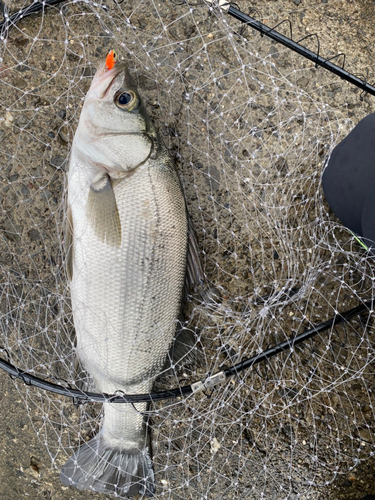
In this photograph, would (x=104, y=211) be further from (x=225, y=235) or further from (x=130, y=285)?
(x=225, y=235)

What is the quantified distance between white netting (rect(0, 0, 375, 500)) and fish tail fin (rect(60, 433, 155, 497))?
14cm

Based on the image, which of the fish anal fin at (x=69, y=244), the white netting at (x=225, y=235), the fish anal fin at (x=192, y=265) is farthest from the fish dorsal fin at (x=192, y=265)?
the fish anal fin at (x=69, y=244)

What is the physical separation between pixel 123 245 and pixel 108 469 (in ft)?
2.96

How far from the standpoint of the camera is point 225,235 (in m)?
1.62

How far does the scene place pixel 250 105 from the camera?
1.59m

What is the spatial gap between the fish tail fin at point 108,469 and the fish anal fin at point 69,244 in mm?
686

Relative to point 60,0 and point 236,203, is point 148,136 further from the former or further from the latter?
point 60,0

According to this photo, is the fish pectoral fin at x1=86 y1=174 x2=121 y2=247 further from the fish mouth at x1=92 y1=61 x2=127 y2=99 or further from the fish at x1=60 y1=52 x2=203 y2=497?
the fish mouth at x1=92 y1=61 x2=127 y2=99

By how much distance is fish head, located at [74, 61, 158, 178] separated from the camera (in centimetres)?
130

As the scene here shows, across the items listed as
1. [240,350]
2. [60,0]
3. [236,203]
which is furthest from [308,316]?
[60,0]

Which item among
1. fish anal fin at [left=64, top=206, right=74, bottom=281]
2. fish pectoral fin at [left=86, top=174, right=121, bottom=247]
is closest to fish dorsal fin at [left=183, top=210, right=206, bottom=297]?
fish pectoral fin at [left=86, top=174, right=121, bottom=247]

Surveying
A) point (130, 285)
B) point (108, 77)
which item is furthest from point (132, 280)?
point (108, 77)

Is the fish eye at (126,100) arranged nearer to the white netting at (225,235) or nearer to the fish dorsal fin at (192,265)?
the white netting at (225,235)

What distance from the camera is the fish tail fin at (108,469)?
1.49 meters
